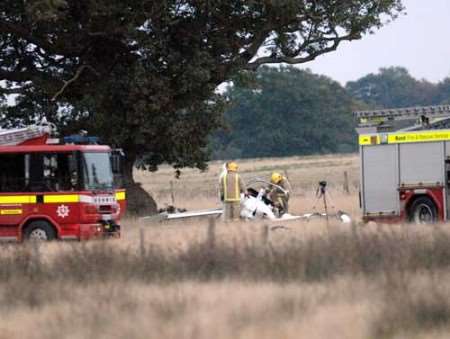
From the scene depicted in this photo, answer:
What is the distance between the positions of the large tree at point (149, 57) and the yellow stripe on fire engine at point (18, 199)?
365 inches

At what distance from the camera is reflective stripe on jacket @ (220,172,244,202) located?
2745 cm

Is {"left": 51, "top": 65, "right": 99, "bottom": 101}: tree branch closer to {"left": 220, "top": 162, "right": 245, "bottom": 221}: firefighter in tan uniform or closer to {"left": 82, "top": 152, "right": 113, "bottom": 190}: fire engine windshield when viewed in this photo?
{"left": 220, "top": 162, "right": 245, "bottom": 221}: firefighter in tan uniform

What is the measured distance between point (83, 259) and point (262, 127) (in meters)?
107

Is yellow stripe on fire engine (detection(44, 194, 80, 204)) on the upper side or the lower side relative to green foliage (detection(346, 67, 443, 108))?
lower

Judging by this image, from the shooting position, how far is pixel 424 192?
2658 cm

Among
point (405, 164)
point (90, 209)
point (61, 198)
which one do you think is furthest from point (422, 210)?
point (61, 198)

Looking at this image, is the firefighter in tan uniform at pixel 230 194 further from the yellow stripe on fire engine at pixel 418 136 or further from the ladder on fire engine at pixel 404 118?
the yellow stripe on fire engine at pixel 418 136

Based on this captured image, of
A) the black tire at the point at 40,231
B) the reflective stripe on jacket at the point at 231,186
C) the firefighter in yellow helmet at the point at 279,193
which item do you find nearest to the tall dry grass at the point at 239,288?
the black tire at the point at 40,231

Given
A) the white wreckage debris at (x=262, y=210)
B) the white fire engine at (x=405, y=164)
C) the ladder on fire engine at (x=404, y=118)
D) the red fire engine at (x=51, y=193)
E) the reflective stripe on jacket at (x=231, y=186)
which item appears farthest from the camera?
the white wreckage debris at (x=262, y=210)

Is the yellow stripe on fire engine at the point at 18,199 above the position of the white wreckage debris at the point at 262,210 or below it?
above

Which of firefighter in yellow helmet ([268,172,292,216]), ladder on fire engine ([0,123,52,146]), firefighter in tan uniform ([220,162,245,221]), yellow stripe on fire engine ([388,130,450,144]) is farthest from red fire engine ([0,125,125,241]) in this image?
yellow stripe on fire engine ([388,130,450,144])

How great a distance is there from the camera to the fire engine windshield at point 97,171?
965 inches

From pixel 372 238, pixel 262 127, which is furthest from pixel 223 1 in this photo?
pixel 262 127

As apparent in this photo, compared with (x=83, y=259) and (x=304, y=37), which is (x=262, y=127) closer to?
(x=304, y=37)
